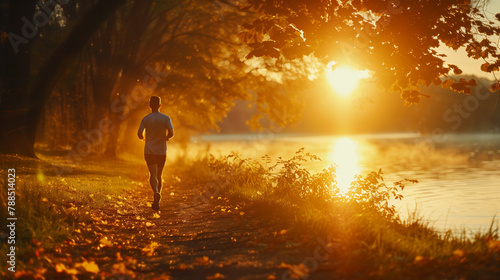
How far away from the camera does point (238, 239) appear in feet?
23.2

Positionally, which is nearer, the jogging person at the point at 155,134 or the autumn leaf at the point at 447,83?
the autumn leaf at the point at 447,83

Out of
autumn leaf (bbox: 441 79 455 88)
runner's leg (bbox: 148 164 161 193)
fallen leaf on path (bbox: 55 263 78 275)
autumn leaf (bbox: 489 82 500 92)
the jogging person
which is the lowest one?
fallen leaf on path (bbox: 55 263 78 275)

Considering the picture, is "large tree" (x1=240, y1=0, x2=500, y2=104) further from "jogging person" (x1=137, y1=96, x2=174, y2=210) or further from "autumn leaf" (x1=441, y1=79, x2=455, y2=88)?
"jogging person" (x1=137, y1=96, x2=174, y2=210)

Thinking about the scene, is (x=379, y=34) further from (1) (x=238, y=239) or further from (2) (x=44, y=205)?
(2) (x=44, y=205)

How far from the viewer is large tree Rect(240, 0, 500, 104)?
7.49 meters

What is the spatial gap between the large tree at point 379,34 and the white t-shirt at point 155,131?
277 cm

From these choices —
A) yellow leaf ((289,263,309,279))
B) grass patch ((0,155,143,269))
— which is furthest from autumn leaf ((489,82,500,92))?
grass patch ((0,155,143,269))

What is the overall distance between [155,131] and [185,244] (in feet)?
11.1

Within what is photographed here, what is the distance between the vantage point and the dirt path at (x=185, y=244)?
5.53 metres

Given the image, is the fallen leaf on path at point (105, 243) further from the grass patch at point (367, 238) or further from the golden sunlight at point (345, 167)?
the golden sunlight at point (345, 167)

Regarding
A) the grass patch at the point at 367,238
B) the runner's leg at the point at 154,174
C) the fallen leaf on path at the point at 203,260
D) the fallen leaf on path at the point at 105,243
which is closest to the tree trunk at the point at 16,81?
the runner's leg at the point at 154,174

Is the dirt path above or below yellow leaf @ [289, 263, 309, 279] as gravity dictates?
below

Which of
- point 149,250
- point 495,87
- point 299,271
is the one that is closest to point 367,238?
point 299,271

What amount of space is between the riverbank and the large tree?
2513 millimetres
